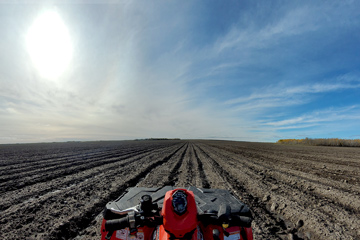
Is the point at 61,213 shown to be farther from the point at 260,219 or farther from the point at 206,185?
the point at 260,219

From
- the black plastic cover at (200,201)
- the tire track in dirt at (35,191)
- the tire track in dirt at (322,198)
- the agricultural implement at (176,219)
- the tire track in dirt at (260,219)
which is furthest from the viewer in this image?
the tire track in dirt at (35,191)

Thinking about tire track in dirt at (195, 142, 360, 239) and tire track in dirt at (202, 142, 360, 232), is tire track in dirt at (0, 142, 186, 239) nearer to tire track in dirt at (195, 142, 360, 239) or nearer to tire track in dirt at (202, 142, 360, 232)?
tire track in dirt at (195, 142, 360, 239)

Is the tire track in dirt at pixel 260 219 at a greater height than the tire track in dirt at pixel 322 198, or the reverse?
the tire track in dirt at pixel 322 198

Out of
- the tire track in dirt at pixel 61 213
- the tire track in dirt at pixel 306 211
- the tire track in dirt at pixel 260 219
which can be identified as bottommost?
the tire track in dirt at pixel 260 219

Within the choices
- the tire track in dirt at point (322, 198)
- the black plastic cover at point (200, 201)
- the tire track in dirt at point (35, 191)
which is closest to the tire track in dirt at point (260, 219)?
the tire track in dirt at point (322, 198)

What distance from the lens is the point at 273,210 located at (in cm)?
477

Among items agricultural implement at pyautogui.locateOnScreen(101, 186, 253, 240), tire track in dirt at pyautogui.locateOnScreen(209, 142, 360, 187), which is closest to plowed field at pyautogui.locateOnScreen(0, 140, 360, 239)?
tire track in dirt at pyautogui.locateOnScreen(209, 142, 360, 187)

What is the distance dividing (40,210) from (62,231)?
167 centimetres

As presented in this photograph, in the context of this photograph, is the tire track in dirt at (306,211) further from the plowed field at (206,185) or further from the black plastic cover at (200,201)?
the black plastic cover at (200,201)

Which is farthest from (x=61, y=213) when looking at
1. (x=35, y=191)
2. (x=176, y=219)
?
(x=176, y=219)

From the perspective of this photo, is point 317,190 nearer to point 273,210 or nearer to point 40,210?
point 273,210

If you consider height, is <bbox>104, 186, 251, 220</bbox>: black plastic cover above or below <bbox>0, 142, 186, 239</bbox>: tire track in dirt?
above

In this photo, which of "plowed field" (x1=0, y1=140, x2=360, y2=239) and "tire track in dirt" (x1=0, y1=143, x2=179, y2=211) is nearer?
"plowed field" (x1=0, y1=140, x2=360, y2=239)

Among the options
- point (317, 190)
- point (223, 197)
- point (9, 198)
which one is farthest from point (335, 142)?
point (9, 198)
